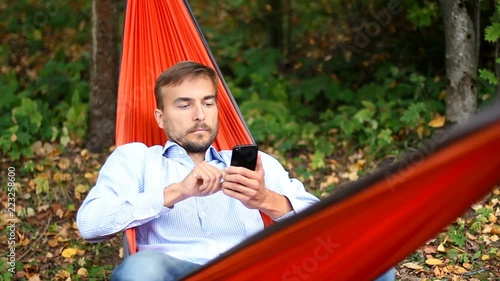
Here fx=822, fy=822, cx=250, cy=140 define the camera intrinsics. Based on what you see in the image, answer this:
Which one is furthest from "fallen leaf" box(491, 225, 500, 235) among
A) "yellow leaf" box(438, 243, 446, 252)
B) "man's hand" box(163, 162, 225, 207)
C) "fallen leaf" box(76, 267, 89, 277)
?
"fallen leaf" box(76, 267, 89, 277)

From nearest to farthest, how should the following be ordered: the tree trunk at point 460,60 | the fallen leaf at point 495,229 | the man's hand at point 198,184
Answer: the man's hand at point 198,184, the fallen leaf at point 495,229, the tree trunk at point 460,60

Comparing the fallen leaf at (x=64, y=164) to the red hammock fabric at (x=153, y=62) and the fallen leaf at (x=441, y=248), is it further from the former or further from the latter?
the fallen leaf at (x=441, y=248)

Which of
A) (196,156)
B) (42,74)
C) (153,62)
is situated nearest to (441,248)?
(196,156)

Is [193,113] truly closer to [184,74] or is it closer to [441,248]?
[184,74]

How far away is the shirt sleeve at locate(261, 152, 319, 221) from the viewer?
2.63 meters

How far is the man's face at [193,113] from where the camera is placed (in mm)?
2656

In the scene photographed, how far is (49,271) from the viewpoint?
11.6 ft

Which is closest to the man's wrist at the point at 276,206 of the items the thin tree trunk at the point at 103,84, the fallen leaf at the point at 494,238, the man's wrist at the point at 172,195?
the man's wrist at the point at 172,195

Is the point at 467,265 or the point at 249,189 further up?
the point at 249,189

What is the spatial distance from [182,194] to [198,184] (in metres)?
0.06

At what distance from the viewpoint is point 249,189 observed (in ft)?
8.00

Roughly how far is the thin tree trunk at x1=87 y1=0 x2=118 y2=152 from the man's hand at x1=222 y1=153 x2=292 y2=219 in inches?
→ 95.1

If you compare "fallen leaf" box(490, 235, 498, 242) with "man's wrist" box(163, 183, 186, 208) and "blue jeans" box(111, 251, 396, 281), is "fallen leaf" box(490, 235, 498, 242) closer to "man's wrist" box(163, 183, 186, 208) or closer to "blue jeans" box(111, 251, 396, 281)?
"blue jeans" box(111, 251, 396, 281)

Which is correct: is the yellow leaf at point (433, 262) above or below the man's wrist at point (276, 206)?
below
